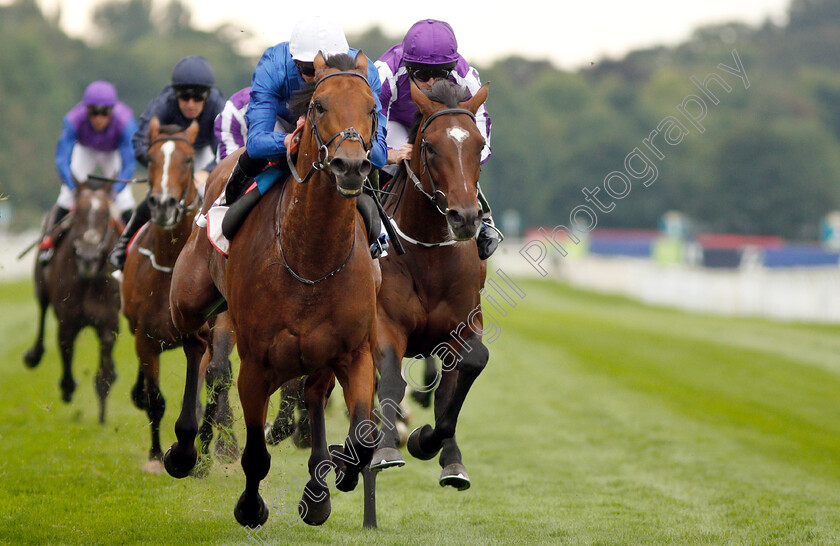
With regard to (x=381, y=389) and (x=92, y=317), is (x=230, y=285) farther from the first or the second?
(x=92, y=317)

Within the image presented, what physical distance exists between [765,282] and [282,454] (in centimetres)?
1853

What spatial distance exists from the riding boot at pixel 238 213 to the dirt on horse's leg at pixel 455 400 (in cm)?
151

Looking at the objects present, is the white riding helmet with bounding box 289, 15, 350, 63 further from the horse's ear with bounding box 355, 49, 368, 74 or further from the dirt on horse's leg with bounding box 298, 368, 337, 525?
the dirt on horse's leg with bounding box 298, 368, 337, 525

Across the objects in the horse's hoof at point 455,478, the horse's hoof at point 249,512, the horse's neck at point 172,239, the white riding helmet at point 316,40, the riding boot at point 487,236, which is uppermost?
the white riding helmet at point 316,40

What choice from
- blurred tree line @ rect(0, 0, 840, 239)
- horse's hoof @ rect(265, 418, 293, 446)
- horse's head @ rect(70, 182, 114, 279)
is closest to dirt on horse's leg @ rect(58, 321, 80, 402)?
horse's head @ rect(70, 182, 114, 279)

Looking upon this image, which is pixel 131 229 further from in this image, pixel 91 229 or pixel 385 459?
pixel 385 459

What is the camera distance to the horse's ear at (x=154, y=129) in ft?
25.1

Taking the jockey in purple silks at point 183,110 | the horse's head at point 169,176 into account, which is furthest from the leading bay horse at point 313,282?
the jockey in purple silks at point 183,110

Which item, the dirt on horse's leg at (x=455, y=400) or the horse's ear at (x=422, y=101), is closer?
the horse's ear at (x=422, y=101)

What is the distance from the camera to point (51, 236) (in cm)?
1066

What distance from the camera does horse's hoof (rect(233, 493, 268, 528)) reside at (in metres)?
5.43

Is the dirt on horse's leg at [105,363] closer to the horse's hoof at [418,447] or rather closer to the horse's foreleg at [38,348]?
the horse's foreleg at [38,348]

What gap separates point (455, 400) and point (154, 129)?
3063 mm

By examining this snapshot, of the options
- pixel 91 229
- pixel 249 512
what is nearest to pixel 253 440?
pixel 249 512
